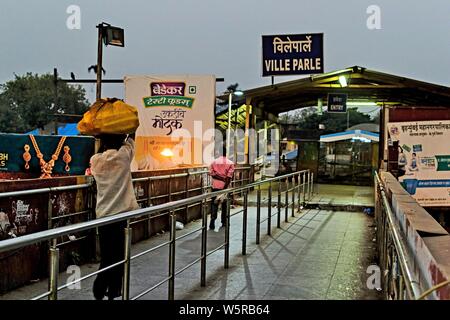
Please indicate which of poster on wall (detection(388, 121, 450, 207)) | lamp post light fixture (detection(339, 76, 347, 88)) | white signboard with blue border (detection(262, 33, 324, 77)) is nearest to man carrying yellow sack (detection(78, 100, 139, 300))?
poster on wall (detection(388, 121, 450, 207))

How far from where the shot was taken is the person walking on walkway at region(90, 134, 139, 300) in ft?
12.6

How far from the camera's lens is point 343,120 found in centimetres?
4644

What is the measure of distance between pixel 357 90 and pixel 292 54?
7138 mm

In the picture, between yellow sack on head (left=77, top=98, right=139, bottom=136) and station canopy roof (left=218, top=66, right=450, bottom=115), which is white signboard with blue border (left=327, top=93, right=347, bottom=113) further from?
yellow sack on head (left=77, top=98, right=139, bottom=136)

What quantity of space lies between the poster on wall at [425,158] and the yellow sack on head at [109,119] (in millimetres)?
6964

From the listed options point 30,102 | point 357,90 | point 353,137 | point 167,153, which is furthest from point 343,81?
point 30,102

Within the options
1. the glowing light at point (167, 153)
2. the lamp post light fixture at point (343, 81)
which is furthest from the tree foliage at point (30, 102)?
the glowing light at point (167, 153)

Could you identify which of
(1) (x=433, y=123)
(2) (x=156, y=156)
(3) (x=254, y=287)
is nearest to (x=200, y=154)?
(2) (x=156, y=156)

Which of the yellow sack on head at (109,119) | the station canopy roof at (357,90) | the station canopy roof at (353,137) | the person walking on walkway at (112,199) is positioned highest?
the station canopy roof at (357,90)

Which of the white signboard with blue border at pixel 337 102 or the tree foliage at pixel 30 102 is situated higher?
the tree foliage at pixel 30 102

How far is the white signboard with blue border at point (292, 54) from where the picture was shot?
1070cm

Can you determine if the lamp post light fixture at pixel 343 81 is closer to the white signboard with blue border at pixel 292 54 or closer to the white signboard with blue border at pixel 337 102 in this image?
the white signboard with blue border at pixel 337 102

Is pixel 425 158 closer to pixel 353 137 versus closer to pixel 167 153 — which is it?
pixel 167 153

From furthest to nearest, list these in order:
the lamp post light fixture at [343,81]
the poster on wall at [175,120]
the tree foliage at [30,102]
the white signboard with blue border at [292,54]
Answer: the tree foliage at [30,102] → the lamp post light fixture at [343,81] → the poster on wall at [175,120] → the white signboard with blue border at [292,54]
